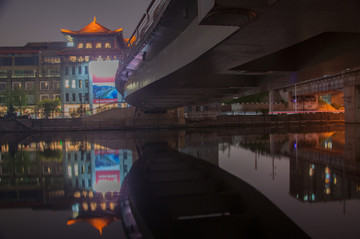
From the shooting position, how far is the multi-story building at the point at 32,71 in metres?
93.1

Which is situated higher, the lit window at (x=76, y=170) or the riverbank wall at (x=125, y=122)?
the riverbank wall at (x=125, y=122)

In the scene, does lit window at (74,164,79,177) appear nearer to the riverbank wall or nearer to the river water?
the river water

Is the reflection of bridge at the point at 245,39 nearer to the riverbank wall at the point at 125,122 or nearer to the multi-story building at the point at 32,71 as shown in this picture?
the riverbank wall at the point at 125,122

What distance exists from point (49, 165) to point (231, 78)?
10281 mm

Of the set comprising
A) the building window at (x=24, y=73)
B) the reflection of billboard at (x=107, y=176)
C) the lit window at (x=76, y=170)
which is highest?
the building window at (x=24, y=73)

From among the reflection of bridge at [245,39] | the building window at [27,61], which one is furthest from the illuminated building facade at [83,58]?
the reflection of bridge at [245,39]

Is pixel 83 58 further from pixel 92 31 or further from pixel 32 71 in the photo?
pixel 32 71

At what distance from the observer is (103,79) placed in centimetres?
7219

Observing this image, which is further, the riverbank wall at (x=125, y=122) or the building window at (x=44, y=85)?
the building window at (x=44, y=85)

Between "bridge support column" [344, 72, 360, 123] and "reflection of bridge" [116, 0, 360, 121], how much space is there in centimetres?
3363

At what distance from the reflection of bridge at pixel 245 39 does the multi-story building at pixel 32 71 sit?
3388 inches

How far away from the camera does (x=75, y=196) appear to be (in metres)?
8.12

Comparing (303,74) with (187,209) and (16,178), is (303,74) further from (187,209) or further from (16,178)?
(16,178)

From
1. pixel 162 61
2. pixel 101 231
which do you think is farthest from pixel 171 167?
pixel 101 231
